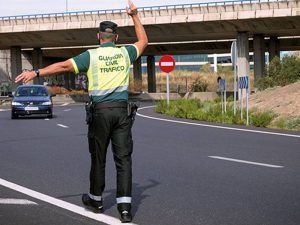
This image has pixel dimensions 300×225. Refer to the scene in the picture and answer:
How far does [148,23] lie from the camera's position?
4881cm

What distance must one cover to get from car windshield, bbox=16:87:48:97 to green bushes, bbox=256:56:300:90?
15846mm

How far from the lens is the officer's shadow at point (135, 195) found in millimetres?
7137

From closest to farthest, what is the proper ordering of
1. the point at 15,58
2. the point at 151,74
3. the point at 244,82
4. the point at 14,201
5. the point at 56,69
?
the point at 56,69
the point at 14,201
the point at 244,82
the point at 15,58
the point at 151,74

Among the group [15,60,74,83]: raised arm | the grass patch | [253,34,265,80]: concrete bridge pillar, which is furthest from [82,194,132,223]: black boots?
[253,34,265,80]: concrete bridge pillar

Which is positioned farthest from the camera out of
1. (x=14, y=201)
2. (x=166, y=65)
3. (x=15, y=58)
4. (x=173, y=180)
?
(x=15, y=58)

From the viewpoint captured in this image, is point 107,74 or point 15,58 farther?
point 15,58

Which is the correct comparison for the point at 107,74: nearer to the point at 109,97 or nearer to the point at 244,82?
the point at 109,97

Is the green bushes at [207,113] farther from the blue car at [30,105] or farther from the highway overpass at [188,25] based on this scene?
the highway overpass at [188,25]

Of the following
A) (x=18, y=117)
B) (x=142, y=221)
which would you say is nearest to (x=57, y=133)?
(x=18, y=117)

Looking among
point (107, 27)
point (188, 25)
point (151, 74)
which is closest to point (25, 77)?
point (107, 27)

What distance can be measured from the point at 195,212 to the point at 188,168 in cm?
355

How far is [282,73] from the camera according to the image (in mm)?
38938

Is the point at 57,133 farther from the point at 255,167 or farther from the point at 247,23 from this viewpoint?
the point at 247,23

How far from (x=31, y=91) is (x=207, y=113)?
850cm
